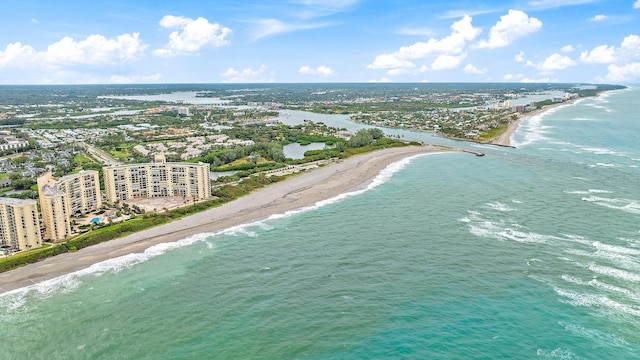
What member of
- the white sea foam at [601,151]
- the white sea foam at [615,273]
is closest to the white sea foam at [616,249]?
the white sea foam at [615,273]

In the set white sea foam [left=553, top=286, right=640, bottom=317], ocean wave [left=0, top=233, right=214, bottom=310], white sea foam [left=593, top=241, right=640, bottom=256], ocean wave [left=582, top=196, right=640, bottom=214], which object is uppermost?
ocean wave [left=582, top=196, right=640, bottom=214]

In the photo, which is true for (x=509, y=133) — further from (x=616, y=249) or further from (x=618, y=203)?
(x=616, y=249)

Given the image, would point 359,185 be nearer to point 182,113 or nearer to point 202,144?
point 202,144

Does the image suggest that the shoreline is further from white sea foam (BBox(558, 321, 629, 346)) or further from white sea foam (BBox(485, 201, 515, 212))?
white sea foam (BBox(558, 321, 629, 346))

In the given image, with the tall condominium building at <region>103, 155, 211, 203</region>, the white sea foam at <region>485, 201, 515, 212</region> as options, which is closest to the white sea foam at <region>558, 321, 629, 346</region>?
the white sea foam at <region>485, 201, 515, 212</region>

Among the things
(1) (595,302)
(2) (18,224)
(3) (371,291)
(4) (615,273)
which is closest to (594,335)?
(1) (595,302)
